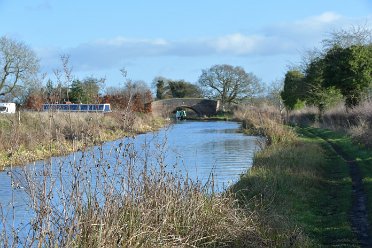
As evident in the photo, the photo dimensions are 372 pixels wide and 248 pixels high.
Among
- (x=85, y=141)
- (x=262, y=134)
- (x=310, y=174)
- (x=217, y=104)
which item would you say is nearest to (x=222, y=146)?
(x=262, y=134)

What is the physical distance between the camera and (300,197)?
1280 cm

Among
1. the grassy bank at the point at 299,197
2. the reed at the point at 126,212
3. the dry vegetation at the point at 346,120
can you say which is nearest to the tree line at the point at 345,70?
the dry vegetation at the point at 346,120

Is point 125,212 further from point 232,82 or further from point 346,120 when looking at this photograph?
point 232,82

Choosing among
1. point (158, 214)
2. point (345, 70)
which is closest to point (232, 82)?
point (345, 70)

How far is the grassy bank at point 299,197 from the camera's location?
8.80 meters

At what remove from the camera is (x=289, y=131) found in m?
27.7

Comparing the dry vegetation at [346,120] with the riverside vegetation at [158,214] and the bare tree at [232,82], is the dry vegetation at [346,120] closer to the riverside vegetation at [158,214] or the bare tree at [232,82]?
the riverside vegetation at [158,214]

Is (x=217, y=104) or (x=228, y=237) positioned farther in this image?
(x=217, y=104)

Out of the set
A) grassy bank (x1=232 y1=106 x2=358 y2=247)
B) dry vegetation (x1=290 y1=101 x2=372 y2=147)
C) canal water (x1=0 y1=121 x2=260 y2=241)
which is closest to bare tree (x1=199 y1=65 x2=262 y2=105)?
dry vegetation (x1=290 y1=101 x2=372 y2=147)

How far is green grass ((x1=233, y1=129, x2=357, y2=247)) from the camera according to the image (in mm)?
8812

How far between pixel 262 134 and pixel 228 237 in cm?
2370

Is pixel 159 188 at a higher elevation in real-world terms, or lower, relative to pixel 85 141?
lower

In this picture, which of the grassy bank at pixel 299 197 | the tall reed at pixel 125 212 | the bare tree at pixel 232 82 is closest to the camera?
the tall reed at pixel 125 212

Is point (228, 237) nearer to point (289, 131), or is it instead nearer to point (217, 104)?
point (289, 131)
